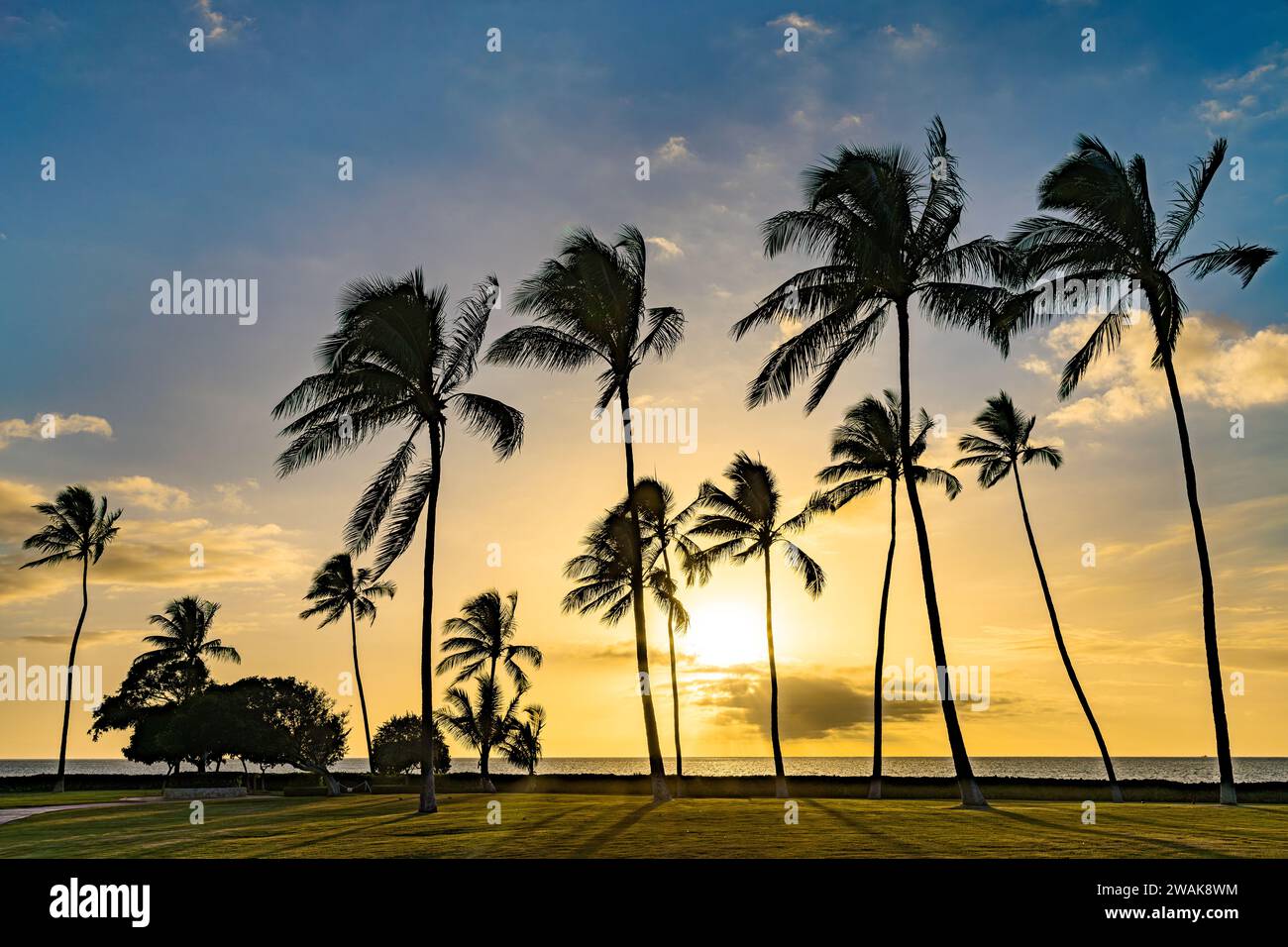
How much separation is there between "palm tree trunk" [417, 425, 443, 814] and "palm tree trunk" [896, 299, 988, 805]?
12.5 m

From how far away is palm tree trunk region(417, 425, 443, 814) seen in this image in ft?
74.2

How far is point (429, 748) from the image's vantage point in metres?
22.8

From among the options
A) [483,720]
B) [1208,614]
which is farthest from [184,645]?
[1208,614]

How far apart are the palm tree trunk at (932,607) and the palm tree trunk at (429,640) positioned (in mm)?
12467

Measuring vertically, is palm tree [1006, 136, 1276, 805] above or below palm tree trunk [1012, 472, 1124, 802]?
above

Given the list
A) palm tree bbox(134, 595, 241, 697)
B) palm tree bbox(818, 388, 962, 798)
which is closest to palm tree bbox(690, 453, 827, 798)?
palm tree bbox(818, 388, 962, 798)

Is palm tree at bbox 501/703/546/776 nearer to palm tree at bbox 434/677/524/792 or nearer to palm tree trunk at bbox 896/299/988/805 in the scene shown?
palm tree at bbox 434/677/524/792

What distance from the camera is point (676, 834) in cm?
1580

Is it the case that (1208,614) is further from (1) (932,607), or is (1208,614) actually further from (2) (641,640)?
(2) (641,640)

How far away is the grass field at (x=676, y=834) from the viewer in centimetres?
1320

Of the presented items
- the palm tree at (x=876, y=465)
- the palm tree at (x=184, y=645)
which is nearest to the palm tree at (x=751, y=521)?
the palm tree at (x=876, y=465)
